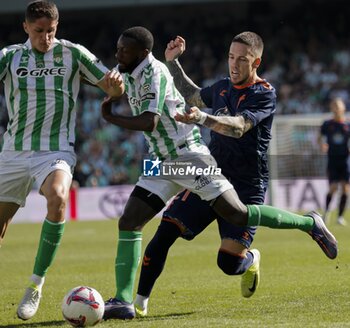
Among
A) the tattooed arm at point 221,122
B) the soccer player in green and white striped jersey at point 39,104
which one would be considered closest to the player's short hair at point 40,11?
the soccer player in green and white striped jersey at point 39,104

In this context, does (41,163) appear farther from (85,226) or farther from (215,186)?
(85,226)

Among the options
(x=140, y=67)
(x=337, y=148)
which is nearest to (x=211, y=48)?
(x=337, y=148)

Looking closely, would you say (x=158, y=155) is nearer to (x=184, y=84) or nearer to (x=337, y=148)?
(x=184, y=84)

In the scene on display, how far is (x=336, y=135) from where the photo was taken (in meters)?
17.9

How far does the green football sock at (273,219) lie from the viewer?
7.09 metres

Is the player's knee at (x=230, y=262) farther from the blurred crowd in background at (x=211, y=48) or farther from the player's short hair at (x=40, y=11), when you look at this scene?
the blurred crowd in background at (x=211, y=48)

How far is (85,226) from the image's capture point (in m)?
19.8

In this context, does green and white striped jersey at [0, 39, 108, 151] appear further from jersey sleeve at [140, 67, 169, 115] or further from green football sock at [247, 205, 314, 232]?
green football sock at [247, 205, 314, 232]

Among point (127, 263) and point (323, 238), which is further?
point (323, 238)

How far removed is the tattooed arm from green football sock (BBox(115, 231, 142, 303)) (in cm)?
103

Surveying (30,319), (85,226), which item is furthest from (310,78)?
(30,319)

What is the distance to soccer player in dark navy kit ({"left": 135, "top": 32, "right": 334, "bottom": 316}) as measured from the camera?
23.7ft

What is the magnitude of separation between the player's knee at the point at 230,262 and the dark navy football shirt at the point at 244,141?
62 cm

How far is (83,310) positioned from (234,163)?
6.44 ft
